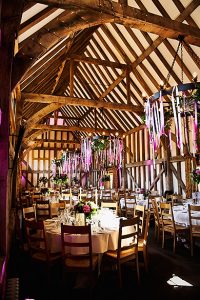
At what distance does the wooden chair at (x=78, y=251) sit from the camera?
10.8 ft

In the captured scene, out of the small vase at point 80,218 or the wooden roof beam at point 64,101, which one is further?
the wooden roof beam at point 64,101

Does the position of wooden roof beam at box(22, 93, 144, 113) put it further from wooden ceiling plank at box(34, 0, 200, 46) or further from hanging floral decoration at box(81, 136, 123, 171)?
→ wooden ceiling plank at box(34, 0, 200, 46)

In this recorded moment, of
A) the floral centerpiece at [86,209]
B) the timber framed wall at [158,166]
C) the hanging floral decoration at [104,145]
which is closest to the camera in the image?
the floral centerpiece at [86,209]

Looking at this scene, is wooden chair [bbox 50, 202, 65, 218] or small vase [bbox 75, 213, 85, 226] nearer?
small vase [bbox 75, 213, 85, 226]

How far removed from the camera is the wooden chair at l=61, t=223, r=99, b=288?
3.28 m

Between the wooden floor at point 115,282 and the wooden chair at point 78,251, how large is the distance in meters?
0.34

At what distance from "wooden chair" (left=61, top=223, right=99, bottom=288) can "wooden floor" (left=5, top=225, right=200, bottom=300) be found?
338mm

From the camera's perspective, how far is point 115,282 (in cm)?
375

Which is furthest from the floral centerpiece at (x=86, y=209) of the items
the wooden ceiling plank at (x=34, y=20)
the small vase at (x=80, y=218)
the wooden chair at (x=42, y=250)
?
the wooden ceiling plank at (x=34, y=20)

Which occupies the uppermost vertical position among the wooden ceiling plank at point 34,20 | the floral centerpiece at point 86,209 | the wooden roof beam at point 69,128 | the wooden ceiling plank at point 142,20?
the wooden ceiling plank at point 34,20

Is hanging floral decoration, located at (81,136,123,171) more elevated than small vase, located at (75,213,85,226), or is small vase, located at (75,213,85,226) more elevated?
hanging floral decoration, located at (81,136,123,171)

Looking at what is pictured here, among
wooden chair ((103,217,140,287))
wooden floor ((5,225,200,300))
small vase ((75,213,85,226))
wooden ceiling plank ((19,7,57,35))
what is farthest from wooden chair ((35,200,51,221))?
wooden ceiling plank ((19,7,57,35))

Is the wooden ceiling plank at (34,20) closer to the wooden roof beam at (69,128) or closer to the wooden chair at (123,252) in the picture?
the wooden chair at (123,252)

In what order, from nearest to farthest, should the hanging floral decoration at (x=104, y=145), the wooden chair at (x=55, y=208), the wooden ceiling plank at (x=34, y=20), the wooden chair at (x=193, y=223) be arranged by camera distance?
the wooden ceiling plank at (x=34, y=20) < the wooden chair at (x=193, y=223) < the wooden chair at (x=55, y=208) < the hanging floral decoration at (x=104, y=145)
